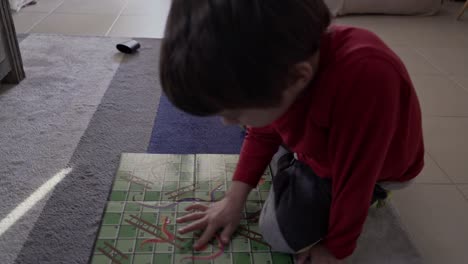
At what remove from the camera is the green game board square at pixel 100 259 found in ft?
2.33

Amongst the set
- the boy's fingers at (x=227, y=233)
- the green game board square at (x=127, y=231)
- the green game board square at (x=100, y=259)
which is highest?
the boy's fingers at (x=227, y=233)

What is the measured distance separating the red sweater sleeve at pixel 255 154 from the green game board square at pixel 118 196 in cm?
24

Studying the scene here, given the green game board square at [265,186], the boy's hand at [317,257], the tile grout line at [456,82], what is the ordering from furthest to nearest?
1. the tile grout line at [456,82]
2. the green game board square at [265,186]
3. the boy's hand at [317,257]

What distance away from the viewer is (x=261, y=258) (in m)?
0.74

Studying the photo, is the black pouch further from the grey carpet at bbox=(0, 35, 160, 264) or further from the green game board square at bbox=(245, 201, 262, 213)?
the grey carpet at bbox=(0, 35, 160, 264)

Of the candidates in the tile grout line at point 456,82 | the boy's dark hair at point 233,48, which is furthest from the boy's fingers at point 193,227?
the tile grout line at point 456,82

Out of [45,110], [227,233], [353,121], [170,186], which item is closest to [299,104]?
[353,121]

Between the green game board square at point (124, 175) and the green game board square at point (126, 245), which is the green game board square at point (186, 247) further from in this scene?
the green game board square at point (124, 175)

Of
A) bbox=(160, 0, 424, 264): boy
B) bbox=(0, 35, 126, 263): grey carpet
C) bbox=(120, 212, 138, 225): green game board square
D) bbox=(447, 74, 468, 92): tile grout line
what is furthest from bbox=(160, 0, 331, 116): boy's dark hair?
bbox=(447, 74, 468, 92): tile grout line

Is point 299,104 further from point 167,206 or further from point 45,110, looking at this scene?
point 45,110

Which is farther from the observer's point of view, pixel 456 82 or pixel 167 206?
pixel 456 82

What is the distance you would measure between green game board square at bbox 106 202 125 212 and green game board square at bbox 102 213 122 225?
0.01 meters

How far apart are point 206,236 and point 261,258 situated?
104mm

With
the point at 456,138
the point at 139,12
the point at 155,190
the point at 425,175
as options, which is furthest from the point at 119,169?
the point at 139,12
